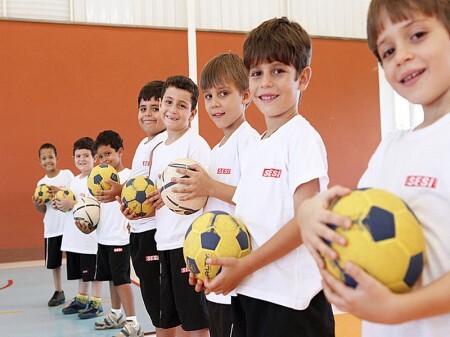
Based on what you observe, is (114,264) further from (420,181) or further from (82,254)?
(420,181)

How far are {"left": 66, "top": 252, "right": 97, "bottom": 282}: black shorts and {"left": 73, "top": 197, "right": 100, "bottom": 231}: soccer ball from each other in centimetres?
72

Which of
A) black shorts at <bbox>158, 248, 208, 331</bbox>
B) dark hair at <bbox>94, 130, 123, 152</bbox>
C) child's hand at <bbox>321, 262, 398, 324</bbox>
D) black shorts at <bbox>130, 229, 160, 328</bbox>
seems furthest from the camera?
dark hair at <bbox>94, 130, 123, 152</bbox>

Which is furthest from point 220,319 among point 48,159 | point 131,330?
point 48,159

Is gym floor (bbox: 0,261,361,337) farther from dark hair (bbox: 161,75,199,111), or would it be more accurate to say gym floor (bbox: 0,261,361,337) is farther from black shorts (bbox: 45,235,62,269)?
dark hair (bbox: 161,75,199,111)

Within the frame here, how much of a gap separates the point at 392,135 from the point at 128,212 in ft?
6.57

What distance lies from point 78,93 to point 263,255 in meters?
7.92

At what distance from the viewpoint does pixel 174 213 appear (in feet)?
9.83

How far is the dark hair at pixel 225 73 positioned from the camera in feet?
8.63

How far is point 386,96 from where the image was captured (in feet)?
35.9

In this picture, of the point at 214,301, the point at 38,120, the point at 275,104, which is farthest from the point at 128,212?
the point at 38,120

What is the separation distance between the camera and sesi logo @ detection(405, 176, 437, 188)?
1206mm

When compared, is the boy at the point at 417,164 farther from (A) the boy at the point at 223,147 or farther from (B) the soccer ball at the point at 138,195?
(B) the soccer ball at the point at 138,195

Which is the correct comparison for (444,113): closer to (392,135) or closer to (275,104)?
(392,135)

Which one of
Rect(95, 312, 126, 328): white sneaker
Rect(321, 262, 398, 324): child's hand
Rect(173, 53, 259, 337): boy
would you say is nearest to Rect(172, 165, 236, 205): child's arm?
Rect(173, 53, 259, 337): boy
